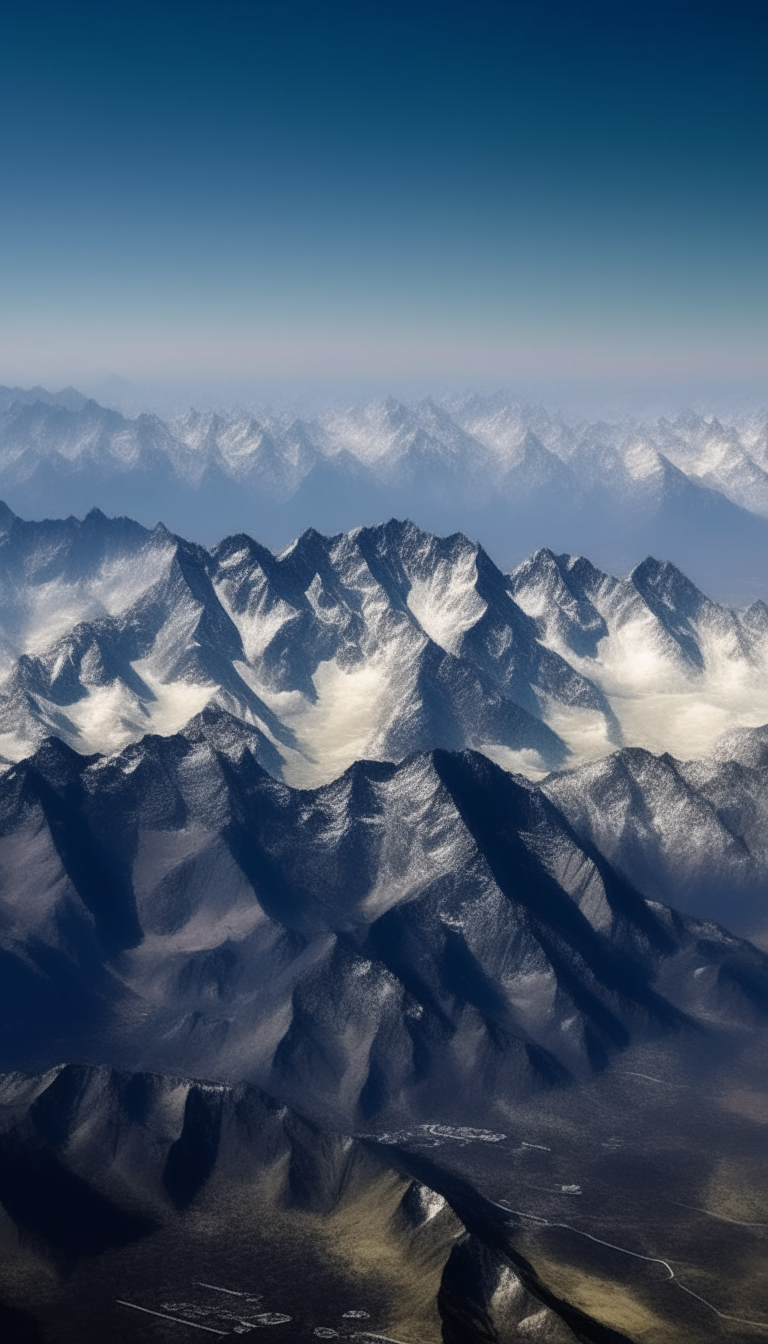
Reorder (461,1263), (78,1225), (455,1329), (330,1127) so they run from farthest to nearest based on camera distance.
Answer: (330,1127), (78,1225), (461,1263), (455,1329)

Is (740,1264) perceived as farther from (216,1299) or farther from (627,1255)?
(216,1299)

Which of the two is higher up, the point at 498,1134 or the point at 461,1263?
the point at 461,1263

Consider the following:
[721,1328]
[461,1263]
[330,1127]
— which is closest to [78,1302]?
[461,1263]

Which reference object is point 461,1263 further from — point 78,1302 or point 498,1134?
point 498,1134

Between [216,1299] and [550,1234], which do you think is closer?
[216,1299]

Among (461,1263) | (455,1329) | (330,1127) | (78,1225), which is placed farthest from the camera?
(330,1127)

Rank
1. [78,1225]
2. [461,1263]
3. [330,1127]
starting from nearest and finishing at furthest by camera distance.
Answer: [461,1263]
[78,1225]
[330,1127]

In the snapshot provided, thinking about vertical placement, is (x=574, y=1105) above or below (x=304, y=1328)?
below

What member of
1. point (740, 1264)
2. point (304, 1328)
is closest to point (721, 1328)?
point (740, 1264)

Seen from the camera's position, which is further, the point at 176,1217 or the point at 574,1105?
the point at 574,1105
